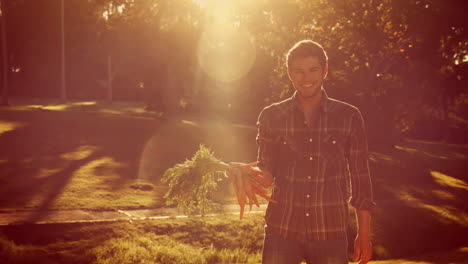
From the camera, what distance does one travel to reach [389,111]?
72.7ft

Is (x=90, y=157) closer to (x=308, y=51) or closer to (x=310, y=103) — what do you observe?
(x=310, y=103)

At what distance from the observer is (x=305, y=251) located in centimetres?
303

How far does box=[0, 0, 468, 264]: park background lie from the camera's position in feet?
27.4

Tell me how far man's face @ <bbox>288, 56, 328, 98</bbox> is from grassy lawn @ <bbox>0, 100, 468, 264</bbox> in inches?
200

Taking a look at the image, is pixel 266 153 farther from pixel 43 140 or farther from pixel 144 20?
pixel 144 20

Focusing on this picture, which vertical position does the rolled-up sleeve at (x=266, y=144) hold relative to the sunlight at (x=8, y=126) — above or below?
above

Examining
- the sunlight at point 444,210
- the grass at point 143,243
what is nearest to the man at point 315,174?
the grass at point 143,243

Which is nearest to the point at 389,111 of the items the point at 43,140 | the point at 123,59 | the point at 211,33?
the point at 43,140

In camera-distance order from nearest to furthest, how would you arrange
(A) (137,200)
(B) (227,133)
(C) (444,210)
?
(A) (137,200), (C) (444,210), (B) (227,133)

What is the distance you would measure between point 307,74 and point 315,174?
0.68m

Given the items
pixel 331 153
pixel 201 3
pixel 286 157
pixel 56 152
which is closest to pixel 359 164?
pixel 331 153

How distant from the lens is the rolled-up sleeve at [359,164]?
307cm

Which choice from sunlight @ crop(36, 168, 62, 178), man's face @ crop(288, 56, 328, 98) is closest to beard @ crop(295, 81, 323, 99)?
man's face @ crop(288, 56, 328, 98)

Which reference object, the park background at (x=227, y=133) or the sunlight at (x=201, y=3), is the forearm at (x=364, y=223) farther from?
the sunlight at (x=201, y=3)
